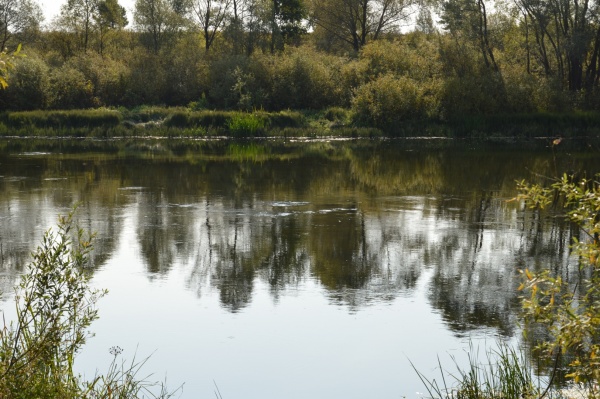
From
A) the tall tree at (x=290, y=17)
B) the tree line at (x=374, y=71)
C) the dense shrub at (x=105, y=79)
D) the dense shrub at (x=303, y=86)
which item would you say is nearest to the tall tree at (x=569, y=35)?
the tree line at (x=374, y=71)

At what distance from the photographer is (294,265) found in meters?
11.8

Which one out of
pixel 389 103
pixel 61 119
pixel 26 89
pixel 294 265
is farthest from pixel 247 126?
pixel 294 265

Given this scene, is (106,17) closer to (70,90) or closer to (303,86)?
(70,90)

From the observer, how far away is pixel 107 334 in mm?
8758

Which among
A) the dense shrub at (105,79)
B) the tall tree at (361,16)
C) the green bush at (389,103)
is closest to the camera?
the green bush at (389,103)

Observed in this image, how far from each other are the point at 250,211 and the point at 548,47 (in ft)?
122

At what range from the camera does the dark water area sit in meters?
8.05

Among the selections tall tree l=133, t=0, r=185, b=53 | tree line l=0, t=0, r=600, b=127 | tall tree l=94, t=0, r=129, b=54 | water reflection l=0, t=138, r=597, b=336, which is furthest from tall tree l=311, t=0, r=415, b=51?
water reflection l=0, t=138, r=597, b=336

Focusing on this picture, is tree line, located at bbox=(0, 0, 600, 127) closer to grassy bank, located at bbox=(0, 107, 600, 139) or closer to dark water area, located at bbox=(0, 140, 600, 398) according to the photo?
grassy bank, located at bbox=(0, 107, 600, 139)

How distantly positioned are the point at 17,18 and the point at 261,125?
32125 millimetres

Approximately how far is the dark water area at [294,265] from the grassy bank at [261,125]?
17.1 meters

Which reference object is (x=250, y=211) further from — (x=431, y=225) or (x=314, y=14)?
(x=314, y=14)

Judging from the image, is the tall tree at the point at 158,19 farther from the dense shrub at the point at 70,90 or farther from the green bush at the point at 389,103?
the green bush at the point at 389,103

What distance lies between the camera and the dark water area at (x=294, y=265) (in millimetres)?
8047
